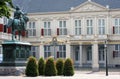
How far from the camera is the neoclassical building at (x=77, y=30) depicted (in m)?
51.4

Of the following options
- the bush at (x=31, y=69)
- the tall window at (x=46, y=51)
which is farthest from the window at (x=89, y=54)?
the bush at (x=31, y=69)

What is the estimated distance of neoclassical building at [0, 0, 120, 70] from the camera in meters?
51.4

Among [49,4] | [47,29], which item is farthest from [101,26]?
[49,4]

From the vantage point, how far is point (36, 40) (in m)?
55.3

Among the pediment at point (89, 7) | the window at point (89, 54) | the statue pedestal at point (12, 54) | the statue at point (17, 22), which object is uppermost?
the pediment at point (89, 7)

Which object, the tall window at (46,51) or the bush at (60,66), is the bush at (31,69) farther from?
the tall window at (46,51)

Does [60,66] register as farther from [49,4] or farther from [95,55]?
[49,4]

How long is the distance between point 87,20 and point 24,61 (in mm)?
27286

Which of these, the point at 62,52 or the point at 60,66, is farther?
the point at 62,52

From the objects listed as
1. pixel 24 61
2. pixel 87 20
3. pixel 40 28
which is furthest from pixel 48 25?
pixel 24 61

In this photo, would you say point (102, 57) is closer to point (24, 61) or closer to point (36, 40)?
point (36, 40)

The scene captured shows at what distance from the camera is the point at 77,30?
176 ft

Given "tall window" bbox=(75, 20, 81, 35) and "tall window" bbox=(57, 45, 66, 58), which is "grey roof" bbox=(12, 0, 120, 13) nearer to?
"tall window" bbox=(75, 20, 81, 35)

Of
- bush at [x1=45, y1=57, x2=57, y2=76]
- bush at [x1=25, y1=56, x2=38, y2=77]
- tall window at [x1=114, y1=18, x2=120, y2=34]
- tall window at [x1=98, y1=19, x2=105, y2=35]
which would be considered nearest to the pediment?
tall window at [x1=98, y1=19, x2=105, y2=35]
